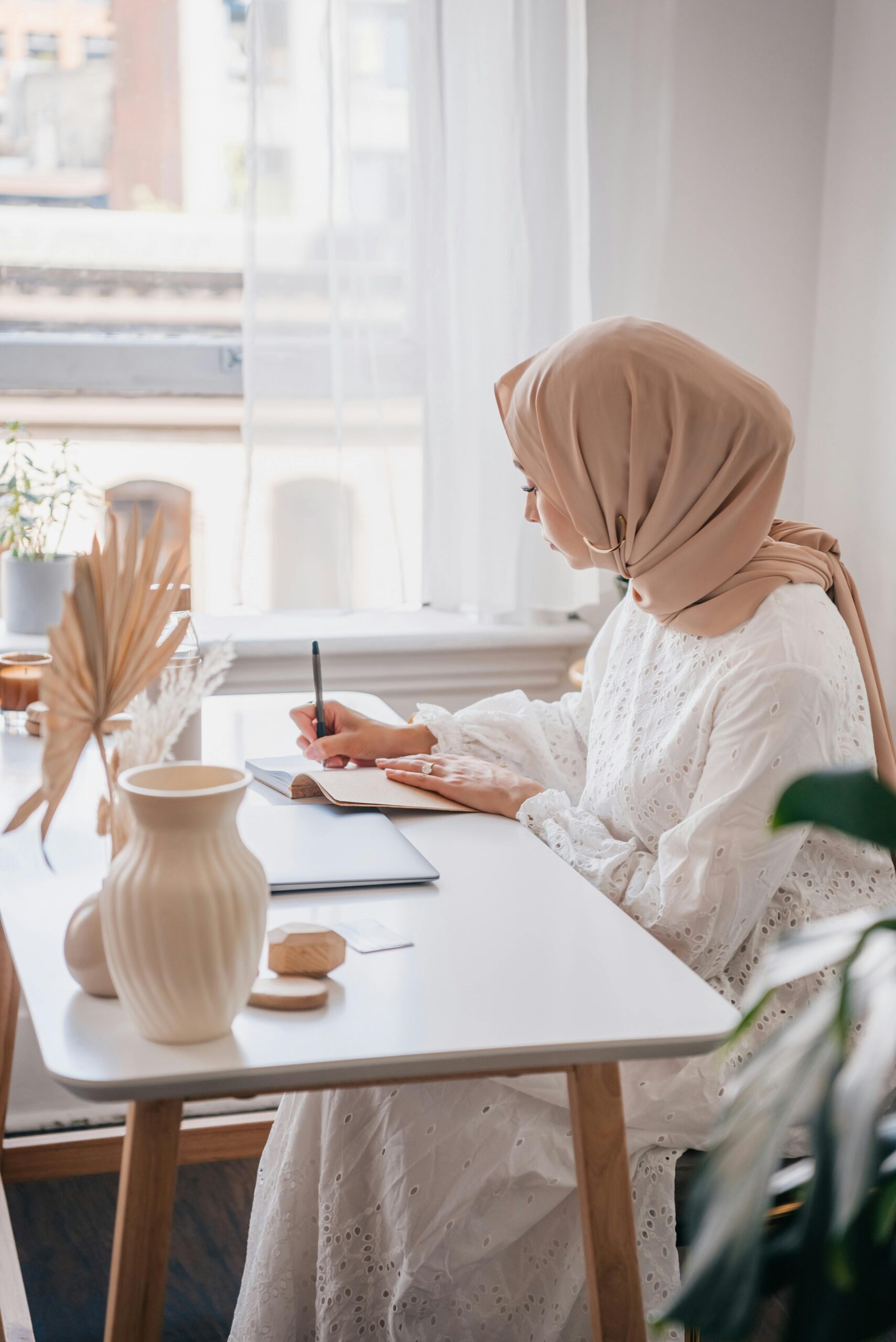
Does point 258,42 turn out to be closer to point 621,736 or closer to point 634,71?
point 634,71

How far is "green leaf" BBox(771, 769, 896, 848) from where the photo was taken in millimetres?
421

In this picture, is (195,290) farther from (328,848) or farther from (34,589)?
(328,848)

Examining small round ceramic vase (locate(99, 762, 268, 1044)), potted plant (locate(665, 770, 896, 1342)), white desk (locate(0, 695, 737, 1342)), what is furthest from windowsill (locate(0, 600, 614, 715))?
potted plant (locate(665, 770, 896, 1342))

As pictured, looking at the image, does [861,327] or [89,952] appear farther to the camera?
[861,327]

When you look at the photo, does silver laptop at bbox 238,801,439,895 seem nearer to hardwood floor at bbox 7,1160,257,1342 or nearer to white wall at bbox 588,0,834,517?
hardwood floor at bbox 7,1160,257,1342

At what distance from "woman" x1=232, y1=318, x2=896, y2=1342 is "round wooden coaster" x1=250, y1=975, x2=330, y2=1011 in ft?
1.14

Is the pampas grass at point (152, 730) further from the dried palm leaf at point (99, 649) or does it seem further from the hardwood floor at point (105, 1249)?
the hardwood floor at point (105, 1249)

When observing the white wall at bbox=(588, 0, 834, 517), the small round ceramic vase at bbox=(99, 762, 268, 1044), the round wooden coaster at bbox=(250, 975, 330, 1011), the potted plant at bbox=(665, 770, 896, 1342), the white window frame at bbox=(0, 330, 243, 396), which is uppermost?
the white wall at bbox=(588, 0, 834, 517)

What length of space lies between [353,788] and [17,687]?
0.60 metres

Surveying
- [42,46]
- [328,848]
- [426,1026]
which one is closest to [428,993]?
[426,1026]

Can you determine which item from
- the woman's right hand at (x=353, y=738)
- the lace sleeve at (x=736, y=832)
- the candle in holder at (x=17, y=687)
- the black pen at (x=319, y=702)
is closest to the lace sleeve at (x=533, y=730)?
the woman's right hand at (x=353, y=738)

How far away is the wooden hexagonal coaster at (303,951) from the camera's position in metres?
0.91

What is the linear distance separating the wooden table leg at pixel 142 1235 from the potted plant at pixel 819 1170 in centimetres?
53

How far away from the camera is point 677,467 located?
1.34 metres
